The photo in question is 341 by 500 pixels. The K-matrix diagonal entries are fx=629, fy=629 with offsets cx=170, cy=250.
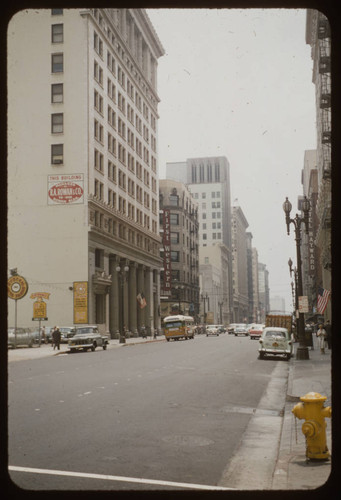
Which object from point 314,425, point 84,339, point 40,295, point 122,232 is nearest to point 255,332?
point 122,232

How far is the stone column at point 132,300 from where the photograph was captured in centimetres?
7438

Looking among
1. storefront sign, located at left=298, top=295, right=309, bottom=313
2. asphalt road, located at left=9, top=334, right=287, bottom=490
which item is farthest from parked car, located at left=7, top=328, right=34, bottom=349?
storefront sign, located at left=298, top=295, right=309, bottom=313

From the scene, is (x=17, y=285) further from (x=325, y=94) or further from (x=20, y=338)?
(x=325, y=94)

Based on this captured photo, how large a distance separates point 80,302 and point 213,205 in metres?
133

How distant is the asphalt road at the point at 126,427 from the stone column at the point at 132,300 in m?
51.2

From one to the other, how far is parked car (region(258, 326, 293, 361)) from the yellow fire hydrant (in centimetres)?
2358

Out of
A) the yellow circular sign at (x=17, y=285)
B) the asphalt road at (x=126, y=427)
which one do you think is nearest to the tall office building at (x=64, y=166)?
the yellow circular sign at (x=17, y=285)

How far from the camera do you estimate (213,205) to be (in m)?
185

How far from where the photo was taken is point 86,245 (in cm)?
5512

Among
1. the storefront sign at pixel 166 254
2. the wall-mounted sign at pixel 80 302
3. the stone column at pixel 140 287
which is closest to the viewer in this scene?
the wall-mounted sign at pixel 80 302

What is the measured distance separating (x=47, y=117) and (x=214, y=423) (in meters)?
48.5

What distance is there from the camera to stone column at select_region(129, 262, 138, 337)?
7438 centimetres

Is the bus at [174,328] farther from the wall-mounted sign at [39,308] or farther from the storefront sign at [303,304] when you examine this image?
the storefront sign at [303,304]
